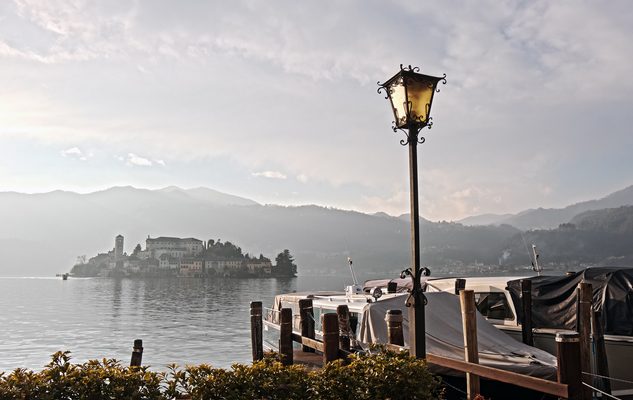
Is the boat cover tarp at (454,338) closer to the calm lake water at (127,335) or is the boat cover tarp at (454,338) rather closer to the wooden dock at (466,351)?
the wooden dock at (466,351)

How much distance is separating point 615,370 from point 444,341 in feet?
16.9

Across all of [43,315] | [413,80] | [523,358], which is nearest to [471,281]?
[523,358]

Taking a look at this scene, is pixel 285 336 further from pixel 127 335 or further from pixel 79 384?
pixel 127 335

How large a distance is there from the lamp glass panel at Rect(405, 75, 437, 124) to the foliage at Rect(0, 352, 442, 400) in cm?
402

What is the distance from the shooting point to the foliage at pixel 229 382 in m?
6.24

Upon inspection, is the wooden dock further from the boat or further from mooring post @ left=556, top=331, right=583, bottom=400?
the boat

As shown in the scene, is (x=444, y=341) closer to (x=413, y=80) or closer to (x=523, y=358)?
(x=523, y=358)

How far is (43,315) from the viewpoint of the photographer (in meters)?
75.8

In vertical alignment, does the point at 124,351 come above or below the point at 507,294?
below

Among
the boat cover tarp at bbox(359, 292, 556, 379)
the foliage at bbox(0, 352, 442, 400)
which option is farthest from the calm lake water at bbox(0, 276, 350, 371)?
the foliage at bbox(0, 352, 442, 400)

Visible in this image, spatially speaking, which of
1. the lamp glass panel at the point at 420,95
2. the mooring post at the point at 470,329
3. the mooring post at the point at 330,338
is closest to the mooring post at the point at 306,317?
the mooring post at the point at 330,338

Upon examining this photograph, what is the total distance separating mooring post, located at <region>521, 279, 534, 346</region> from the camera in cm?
1650

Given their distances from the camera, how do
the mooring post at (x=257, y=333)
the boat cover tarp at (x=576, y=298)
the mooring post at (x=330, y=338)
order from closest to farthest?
1. the mooring post at (x=330, y=338)
2. the boat cover tarp at (x=576, y=298)
3. the mooring post at (x=257, y=333)

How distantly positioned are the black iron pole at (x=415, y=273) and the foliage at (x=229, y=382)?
799mm
